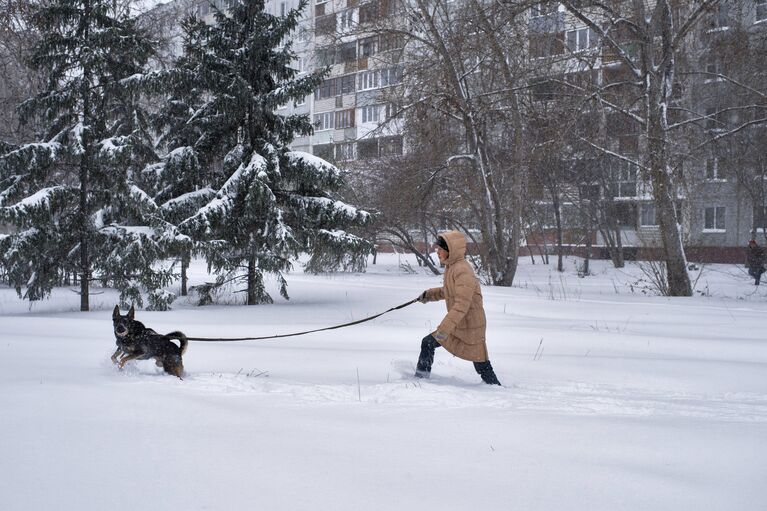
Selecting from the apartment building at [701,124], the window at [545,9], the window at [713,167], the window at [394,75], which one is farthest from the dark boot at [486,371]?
the window at [713,167]

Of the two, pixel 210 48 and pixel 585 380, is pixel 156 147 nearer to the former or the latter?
pixel 210 48

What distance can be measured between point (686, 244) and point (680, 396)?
88.0 feet

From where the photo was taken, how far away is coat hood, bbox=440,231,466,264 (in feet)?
21.7

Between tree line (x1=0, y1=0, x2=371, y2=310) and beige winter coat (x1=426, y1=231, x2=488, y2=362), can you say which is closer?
beige winter coat (x1=426, y1=231, x2=488, y2=362)

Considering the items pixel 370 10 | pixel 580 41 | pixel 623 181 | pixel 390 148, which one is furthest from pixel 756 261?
pixel 370 10

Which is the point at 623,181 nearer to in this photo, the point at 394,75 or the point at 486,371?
the point at 394,75

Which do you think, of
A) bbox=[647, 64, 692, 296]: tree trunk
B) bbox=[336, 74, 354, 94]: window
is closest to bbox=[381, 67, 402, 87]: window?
bbox=[647, 64, 692, 296]: tree trunk

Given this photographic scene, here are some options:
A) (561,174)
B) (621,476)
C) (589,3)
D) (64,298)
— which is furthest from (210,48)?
(561,174)

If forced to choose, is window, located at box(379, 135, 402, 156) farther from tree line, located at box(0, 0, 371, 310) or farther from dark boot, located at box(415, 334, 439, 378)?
dark boot, located at box(415, 334, 439, 378)

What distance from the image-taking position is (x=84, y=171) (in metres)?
15.8

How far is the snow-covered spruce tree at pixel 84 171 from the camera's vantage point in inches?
600

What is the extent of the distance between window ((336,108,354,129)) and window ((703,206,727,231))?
25.7 m

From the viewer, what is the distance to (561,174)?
34688mm

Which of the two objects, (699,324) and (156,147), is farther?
(156,147)
